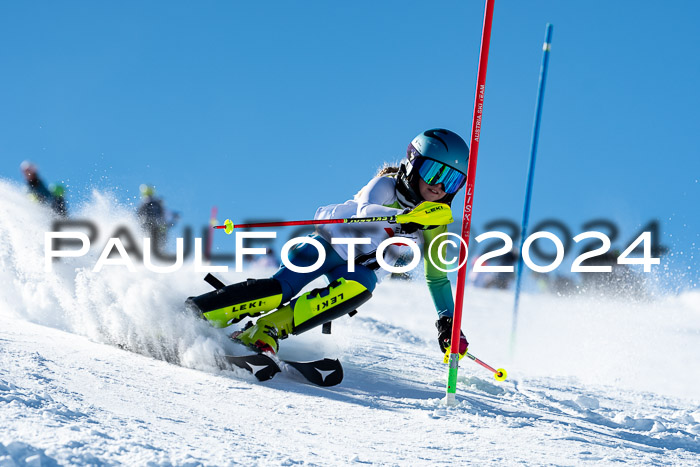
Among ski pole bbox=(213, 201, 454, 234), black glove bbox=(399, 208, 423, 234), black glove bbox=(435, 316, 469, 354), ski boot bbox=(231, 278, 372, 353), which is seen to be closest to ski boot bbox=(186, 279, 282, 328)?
ski boot bbox=(231, 278, 372, 353)

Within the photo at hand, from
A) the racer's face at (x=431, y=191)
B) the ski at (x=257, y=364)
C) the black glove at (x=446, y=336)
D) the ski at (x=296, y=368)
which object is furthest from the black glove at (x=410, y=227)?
the ski at (x=257, y=364)

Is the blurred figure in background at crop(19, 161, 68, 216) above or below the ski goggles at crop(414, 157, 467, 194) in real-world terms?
below

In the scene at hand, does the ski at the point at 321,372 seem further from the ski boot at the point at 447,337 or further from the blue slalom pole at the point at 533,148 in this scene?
the blue slalom pole at the point at 533,148

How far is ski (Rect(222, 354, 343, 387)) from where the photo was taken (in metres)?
2.91

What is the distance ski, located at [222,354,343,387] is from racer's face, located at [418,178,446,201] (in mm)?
978

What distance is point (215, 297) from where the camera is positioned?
10.7 feet

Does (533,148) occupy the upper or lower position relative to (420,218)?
upper

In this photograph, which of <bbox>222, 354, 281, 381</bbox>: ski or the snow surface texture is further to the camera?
<bbox>222, 354, 281, 381</bbox>: ski

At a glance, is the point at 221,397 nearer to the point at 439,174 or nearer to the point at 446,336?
the point at 446,336

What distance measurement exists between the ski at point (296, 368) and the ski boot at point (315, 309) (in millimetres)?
223

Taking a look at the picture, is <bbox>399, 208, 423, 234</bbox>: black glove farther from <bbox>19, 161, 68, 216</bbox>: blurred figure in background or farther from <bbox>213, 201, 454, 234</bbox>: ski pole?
<bbox>19, 161, 68, 216</bbox>: blurred figure in background

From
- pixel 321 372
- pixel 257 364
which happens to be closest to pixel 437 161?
pixel 321 372

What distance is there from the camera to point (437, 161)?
130 inches

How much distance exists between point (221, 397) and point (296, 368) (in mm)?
661
